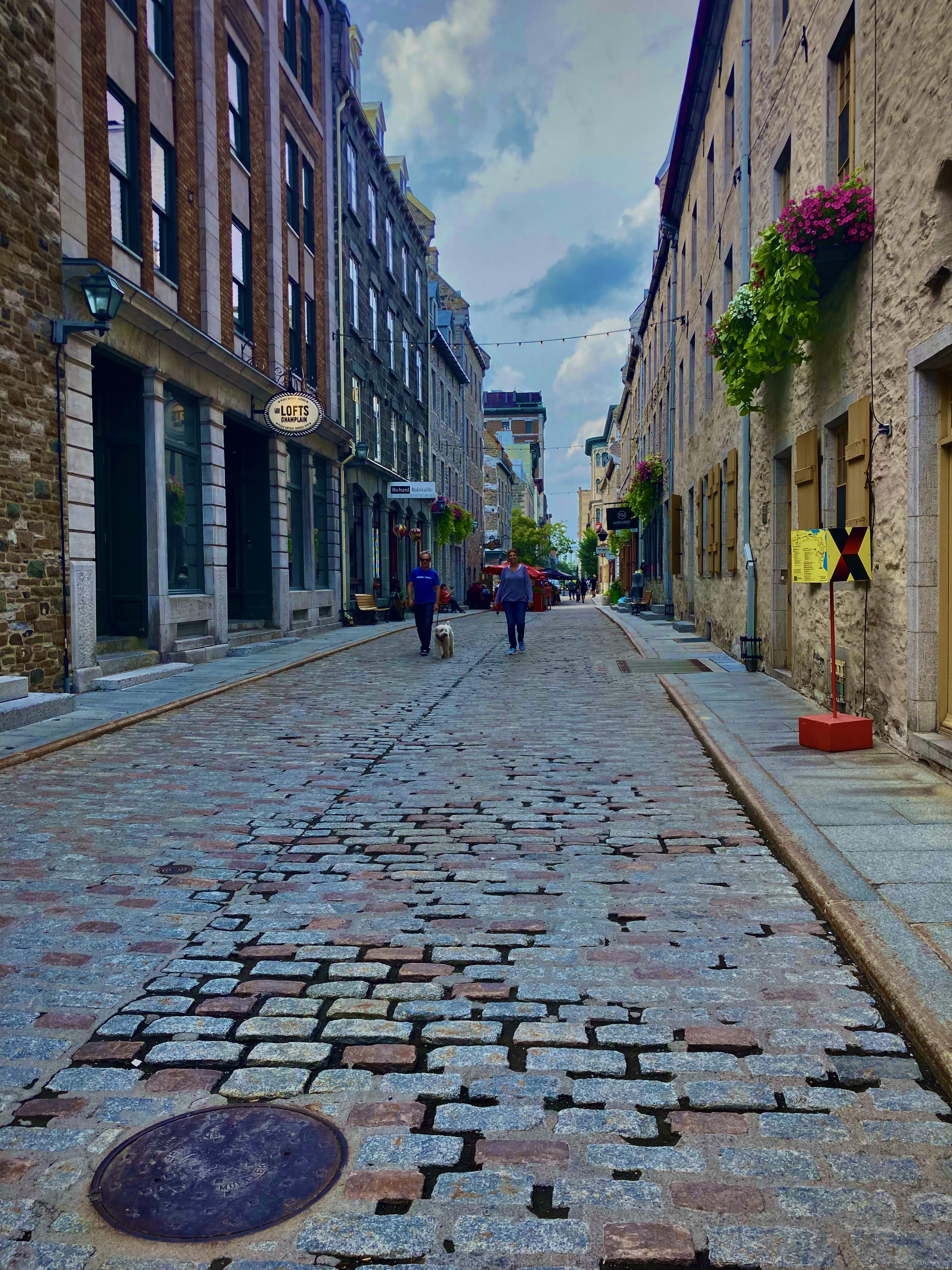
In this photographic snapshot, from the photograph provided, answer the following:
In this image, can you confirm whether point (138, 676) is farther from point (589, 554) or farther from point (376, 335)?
point (589, 554)

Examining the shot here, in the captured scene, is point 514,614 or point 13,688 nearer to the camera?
point 13,688

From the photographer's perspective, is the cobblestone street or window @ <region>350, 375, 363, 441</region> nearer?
the cobblestone street

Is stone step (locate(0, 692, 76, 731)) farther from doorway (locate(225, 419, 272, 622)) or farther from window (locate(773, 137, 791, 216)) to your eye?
doorway (locate(225, 419, 272, 622))


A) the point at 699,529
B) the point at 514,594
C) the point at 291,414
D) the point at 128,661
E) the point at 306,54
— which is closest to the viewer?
the point at 128,661

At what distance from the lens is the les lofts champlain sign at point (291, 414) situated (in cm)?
1955

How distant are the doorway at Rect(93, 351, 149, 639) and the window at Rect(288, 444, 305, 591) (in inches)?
286

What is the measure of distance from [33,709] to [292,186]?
55.3 feet

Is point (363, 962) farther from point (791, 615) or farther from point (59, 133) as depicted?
point (59, 133)

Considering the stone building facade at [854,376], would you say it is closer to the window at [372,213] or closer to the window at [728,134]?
the window at [728,134]

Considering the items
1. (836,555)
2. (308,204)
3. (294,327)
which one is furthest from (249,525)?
(836,555)

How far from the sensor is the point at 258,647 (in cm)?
1861

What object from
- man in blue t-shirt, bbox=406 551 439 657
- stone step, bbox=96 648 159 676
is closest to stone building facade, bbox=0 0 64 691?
stone step, bbox=96 648 159 676

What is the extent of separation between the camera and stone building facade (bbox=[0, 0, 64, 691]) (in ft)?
35.2

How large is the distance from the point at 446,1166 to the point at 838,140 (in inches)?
400
